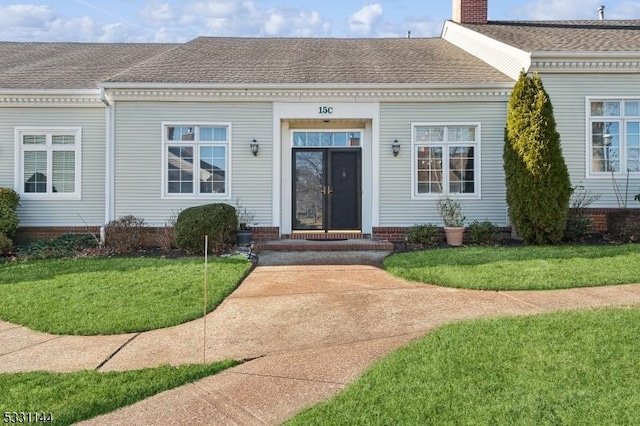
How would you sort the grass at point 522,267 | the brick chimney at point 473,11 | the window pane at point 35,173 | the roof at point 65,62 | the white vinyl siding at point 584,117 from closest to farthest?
the grass at point 522,267 < the white vinyl siding at point 584,117 < the window pane at point 35,173 < the roof at point 65,62 < the brick chimney at point 473,11

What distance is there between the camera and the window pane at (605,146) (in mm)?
10844

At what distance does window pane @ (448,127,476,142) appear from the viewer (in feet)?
36.4

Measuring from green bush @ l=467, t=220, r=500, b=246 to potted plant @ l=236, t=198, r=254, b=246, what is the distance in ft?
17.0

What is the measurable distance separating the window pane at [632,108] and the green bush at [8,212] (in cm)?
1473

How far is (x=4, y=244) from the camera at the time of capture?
9.96 metres

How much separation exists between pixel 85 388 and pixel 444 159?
9.44m

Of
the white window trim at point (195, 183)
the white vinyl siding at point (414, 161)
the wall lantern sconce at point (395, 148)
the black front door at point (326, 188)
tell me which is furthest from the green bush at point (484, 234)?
the white window trim at point (195, 183)

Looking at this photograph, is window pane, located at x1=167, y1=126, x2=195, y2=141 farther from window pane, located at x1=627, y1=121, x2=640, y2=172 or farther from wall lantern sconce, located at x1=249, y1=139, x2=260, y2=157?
window pane, located at x1=627, y1=121, x2=640, y2=172

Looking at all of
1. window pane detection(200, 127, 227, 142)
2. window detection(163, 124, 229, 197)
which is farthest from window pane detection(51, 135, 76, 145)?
window pane detection(200, 127, 227, 142)

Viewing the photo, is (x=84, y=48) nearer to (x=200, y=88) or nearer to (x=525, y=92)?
(x=200, y=88)

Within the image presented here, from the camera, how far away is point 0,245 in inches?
388

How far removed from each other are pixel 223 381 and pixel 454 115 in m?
9.21

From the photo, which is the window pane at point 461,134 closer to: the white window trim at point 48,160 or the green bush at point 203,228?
the green bush at point 203,228

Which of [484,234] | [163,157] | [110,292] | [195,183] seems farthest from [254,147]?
[484,234]
